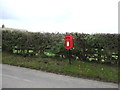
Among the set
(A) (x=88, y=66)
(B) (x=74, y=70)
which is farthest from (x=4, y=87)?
(A) (x=88, y=66)

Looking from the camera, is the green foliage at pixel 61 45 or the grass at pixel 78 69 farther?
the green foliage at pixel 61 45

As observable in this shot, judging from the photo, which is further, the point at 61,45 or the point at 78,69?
the point at 61,45

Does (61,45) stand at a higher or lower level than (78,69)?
higher

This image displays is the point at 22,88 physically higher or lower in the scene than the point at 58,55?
lower

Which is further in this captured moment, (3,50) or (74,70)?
(3,50)

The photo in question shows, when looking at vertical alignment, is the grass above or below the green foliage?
below

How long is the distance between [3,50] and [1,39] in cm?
90

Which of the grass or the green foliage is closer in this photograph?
the grass

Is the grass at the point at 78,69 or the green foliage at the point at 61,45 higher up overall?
the green foliage at the point at 61,45

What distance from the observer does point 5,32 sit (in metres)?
12.0

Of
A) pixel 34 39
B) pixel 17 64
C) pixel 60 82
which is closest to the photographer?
pixel 60 82

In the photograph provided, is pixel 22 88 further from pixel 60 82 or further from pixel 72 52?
pixel 72 52

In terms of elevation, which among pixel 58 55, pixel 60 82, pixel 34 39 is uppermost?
pixel 34 39

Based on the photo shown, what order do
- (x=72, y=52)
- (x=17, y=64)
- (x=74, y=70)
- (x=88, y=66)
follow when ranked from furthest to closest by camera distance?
(x=72, y=52)
(x=17, y=64)
(x=88, y=66)
(x=74, y=70)
